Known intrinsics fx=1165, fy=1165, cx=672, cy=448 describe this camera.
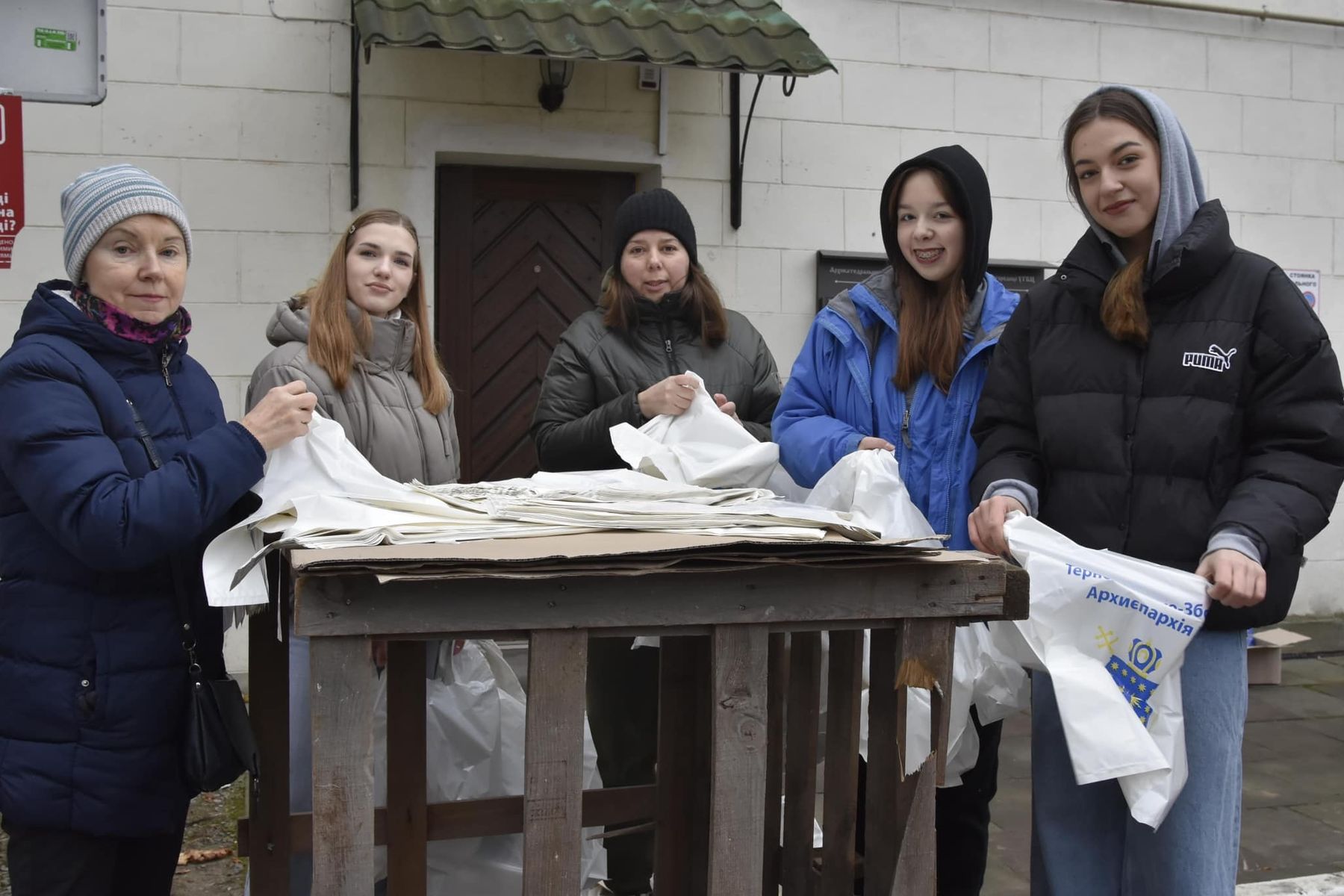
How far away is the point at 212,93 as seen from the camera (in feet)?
16.4

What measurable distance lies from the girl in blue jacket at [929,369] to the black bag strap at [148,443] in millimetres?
1305

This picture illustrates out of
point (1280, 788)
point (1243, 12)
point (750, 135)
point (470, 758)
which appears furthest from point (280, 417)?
point (1243, 12)

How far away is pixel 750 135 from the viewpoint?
5664 mm

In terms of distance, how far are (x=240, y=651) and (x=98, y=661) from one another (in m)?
3.46

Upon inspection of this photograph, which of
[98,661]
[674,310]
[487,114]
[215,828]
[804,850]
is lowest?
[215,828]

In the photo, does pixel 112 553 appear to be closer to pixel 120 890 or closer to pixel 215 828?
pixel 120 890

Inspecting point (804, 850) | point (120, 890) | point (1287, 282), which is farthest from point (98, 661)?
point (1287, 282)

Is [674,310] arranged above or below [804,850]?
above

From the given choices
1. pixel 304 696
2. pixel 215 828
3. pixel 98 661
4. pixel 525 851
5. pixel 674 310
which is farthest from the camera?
pixel 215 828

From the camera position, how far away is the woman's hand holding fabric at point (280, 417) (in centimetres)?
196

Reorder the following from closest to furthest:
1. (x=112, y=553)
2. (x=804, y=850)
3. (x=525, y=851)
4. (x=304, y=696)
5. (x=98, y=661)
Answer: (x=525, y=851)
(x=112, y=553)
(x=98, y=661)
(x=804, y=850)
(x=304, y=696)

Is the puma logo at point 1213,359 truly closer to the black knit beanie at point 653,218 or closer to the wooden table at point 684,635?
the wooden table at point 684,635

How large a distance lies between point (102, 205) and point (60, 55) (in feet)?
6.67

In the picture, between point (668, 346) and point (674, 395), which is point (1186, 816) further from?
point (668, 346)
